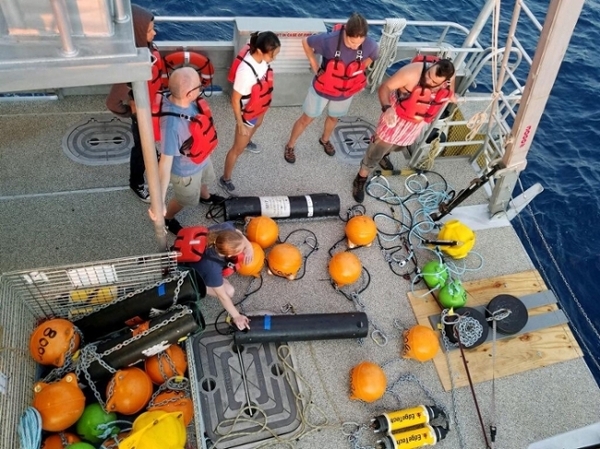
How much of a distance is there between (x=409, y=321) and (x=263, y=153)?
7.54 ft

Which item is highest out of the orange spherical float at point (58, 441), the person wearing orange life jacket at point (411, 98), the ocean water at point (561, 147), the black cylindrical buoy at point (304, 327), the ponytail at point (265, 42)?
the ponytail at point (265, 42)

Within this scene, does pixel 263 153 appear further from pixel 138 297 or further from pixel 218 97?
pixel 138 297

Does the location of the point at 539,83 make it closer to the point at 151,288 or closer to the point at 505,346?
the point at 505,346

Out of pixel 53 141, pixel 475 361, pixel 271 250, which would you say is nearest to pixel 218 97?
pixel 53 141

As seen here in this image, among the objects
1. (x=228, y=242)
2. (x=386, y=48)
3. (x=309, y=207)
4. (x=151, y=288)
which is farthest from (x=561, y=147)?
(x=151, y=288)

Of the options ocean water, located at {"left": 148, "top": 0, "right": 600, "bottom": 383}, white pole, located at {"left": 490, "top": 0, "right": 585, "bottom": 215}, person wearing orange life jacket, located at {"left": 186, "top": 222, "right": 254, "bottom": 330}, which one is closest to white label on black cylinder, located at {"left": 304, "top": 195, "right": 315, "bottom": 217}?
person wearing orange life jacket, located at {"left": 186, "top": 222, "right": 254, "bottom": 330}

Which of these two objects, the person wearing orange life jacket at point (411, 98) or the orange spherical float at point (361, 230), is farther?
the orange spherical float at point (361, 230)

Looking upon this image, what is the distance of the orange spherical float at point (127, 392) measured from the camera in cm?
329

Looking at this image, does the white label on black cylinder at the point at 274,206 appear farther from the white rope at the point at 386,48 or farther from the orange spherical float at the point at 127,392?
the white rope at the point at 386,48

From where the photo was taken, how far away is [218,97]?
5789mm

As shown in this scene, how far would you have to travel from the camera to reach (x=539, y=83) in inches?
Answer: 162

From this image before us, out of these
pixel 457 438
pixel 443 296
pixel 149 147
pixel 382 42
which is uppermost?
pixel 149 147

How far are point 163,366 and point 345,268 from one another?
5.43 ft

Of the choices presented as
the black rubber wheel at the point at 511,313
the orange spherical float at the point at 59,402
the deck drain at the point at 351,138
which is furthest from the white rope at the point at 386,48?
the orange spherical float at the point at 59,402
